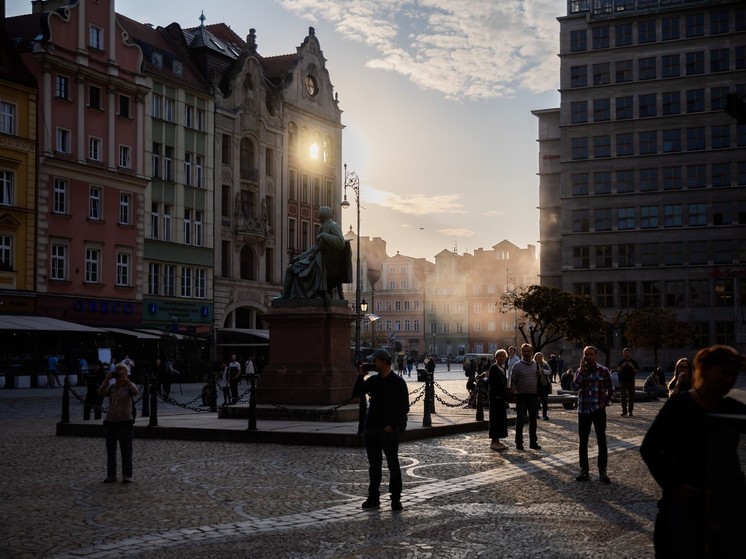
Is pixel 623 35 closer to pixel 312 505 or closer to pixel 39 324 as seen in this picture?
pixel 39 324

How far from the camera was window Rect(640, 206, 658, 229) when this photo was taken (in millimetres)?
75875

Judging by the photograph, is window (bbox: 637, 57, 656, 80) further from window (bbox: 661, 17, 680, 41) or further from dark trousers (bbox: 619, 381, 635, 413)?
dark trousers (bbox: 619, 381, 635, 413)

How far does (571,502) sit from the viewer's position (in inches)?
441

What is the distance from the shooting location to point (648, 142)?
251 feet

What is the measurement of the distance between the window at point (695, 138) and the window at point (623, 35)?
8476 mm

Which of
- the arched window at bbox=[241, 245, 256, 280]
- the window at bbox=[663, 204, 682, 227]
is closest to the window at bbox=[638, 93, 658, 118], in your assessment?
the window at bbox=[663, 204, 682, 227]

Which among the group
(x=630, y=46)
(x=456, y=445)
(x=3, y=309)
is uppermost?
(x=630, y=46)

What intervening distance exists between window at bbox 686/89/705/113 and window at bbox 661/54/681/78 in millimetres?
1792

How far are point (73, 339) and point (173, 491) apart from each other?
36.6 m

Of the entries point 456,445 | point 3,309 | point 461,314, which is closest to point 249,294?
point 3,309

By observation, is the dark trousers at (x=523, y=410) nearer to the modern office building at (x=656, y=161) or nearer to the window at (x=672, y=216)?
the modern office building at (x=656, y=161)

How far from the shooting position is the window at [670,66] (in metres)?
75.8

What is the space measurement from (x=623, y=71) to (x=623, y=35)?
2812mm

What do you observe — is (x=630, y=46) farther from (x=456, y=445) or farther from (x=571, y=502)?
(x=571, y=502)
